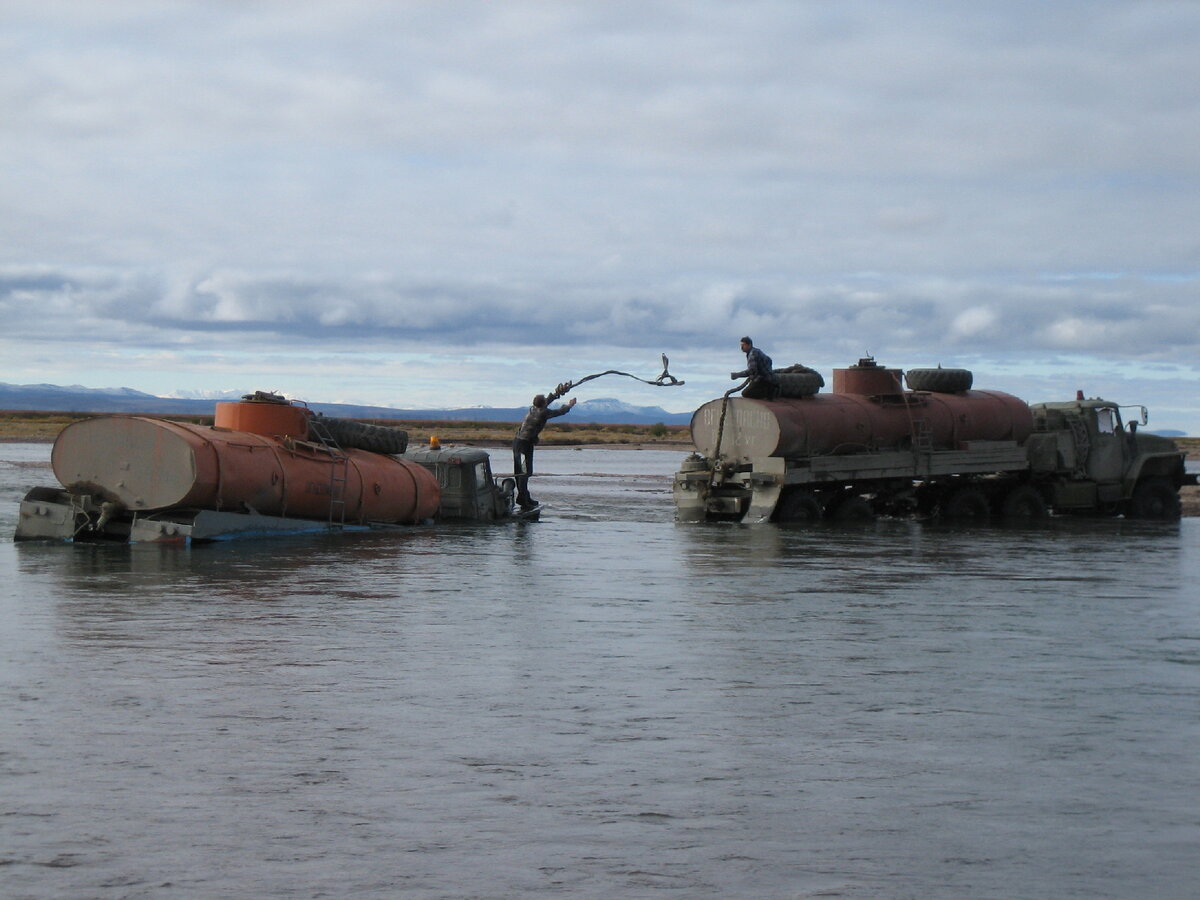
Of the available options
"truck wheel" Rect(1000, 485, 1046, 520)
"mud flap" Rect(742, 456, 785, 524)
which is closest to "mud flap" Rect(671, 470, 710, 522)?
"mud flap" Rect(742, 456, 785, 524)

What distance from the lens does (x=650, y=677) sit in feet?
38.5

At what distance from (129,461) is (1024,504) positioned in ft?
65.8

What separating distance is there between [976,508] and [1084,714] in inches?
928

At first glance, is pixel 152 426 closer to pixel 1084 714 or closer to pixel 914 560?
pixel 914 560

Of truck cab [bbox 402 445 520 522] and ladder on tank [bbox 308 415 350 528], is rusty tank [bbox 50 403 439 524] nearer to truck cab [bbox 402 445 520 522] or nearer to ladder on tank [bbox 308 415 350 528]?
ladder on tank [bbox 308 415 350 528]

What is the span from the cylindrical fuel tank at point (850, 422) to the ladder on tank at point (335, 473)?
7.45 m

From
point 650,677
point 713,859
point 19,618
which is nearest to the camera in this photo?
point 713,859

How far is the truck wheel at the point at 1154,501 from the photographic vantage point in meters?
34.5

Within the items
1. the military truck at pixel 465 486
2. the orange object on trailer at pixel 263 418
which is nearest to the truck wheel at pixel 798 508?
the military truck at pixel 465 486

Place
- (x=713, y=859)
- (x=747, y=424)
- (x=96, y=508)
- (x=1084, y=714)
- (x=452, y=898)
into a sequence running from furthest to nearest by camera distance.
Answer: (x=747, y=424) < (x=96, y=508) < (x=1084, y=714) < (x=713, y=859) < (x=452, y=898)

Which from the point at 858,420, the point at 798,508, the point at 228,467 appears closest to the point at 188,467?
the point at 228,467

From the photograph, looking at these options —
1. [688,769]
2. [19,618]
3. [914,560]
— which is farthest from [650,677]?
[914,560]

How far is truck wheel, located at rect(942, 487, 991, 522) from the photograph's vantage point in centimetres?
3312

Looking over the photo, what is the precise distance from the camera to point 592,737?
9453 mm
